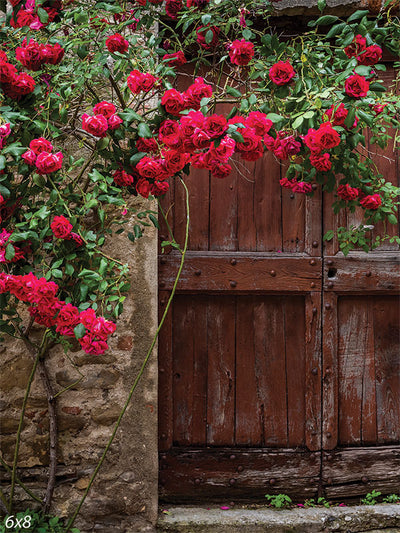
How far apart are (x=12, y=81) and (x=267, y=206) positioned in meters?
1.39

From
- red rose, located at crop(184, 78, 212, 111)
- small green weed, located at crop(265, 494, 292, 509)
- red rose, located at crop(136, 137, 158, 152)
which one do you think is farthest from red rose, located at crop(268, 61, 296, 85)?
small green weed, located at crop(265, 494, 292, 509)

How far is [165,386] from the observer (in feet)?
8.29

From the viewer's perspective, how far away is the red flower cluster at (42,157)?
160cm

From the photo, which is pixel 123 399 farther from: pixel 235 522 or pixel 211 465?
pixel 235 522

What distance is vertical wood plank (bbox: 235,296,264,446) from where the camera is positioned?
8.55 ft

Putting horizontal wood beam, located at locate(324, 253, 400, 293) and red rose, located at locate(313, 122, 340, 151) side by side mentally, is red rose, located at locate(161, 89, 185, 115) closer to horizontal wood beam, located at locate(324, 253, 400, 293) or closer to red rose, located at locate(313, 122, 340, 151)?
red rose, located at locate(313, 122, 340, 151)

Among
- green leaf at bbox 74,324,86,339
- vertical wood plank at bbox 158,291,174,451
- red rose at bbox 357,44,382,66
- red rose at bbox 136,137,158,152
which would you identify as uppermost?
red rose at bbox 357,44,382,66

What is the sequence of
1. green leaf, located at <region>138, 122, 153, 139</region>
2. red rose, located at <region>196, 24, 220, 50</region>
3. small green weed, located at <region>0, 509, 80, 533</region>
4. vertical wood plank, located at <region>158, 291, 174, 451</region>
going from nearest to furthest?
green leaf, located at <region>138, 122, 153, 139</region> → red rose, located at <region>196, 24, 220, 50</region> → small green weed, located at <region>0, 509, 80, 533</region> → vertical wood plank, located at <region>158, 291, 174, 451</region>

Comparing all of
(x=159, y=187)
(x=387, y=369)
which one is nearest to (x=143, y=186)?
(x=159, y=187)

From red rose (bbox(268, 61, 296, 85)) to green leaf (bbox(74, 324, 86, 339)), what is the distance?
1.06 metres

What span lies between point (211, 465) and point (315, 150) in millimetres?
1686

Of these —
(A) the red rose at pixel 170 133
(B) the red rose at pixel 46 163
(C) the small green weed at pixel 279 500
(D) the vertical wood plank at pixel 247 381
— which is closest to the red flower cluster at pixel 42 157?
(B) the red rose at pixel 46 163

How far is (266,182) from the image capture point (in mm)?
2621

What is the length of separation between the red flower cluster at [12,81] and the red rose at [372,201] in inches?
56.5
